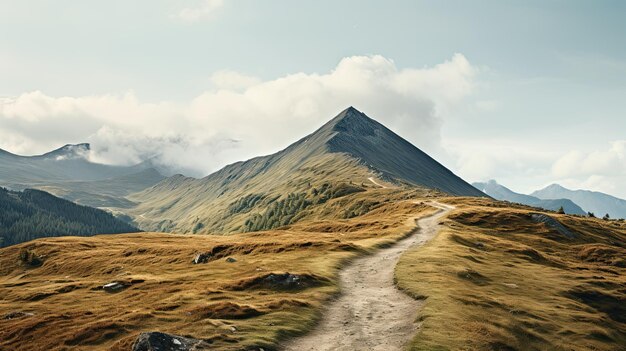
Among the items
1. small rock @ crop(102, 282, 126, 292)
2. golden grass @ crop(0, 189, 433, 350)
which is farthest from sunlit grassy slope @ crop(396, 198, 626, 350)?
small rock @ crop(102, 282, 126, 292)

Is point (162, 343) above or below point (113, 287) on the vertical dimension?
above

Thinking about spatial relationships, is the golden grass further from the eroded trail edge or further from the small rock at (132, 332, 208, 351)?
the small rock at (132, 332, 208, 351)

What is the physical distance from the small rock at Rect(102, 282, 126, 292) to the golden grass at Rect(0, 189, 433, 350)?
4.43ft

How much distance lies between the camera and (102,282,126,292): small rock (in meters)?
67.9

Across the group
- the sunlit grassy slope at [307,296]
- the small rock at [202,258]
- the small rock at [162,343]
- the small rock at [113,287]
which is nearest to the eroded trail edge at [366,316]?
the sunlit grassy slope at [307,296]

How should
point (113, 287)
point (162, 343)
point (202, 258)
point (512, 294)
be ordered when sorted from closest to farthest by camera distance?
point (162, 343)
point (512, 294)
point (113, 287)
point (202, 258)

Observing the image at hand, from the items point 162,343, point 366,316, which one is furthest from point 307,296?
point 162,343

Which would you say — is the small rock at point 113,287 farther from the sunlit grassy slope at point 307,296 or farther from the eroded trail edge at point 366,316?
the eroded trail edge at point 366,316

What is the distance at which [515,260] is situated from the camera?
75750 millimetres

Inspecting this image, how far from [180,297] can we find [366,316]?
2242 centimetres

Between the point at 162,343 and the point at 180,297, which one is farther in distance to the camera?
the point at 180,297

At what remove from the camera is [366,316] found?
40156 mm

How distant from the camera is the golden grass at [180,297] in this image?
3741 centimetres

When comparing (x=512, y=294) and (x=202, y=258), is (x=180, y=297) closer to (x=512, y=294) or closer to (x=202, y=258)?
(x=202, y=258)
